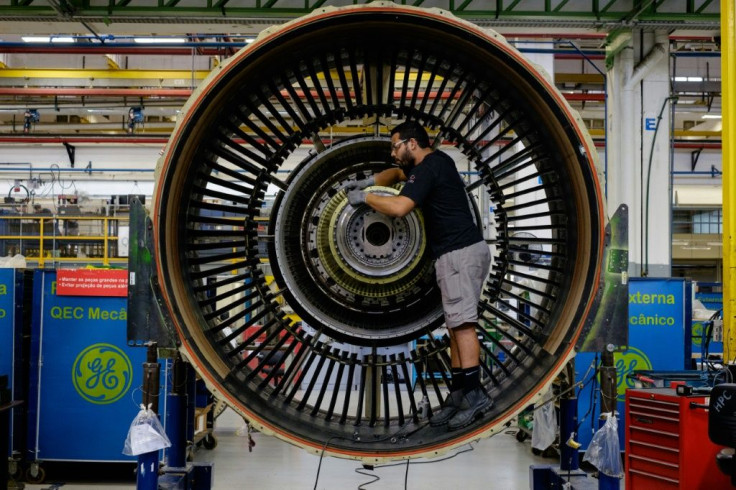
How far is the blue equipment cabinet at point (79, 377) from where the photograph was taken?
15.9ft

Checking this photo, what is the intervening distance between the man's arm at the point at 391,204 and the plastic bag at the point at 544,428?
3.31m

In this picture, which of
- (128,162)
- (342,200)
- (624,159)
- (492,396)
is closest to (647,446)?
(492,396)

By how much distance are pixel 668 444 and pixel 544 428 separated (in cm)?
150

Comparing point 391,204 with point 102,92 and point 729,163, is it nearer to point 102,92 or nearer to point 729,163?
point 729,163

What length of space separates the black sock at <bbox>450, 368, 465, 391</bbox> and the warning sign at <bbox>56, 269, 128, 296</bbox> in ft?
10.0

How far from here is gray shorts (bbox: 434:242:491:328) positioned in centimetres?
242

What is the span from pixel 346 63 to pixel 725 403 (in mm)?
2136

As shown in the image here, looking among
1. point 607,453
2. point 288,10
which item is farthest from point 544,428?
point 288,10

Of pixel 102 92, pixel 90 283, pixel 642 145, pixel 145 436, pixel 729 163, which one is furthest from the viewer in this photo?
pixel 102 92

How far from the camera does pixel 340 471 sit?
5.47 m

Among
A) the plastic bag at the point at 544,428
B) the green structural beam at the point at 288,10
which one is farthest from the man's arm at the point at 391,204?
the green structural beam at the point at 288,10

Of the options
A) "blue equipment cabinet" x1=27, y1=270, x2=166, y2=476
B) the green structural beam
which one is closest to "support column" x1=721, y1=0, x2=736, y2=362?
the green structural beam

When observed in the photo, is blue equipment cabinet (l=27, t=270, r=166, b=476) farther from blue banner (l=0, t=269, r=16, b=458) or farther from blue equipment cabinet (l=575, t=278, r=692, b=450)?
blue equipment cabinet (l=575, t=278, r=692, b=450)

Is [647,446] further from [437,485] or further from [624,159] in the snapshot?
[624,159]
